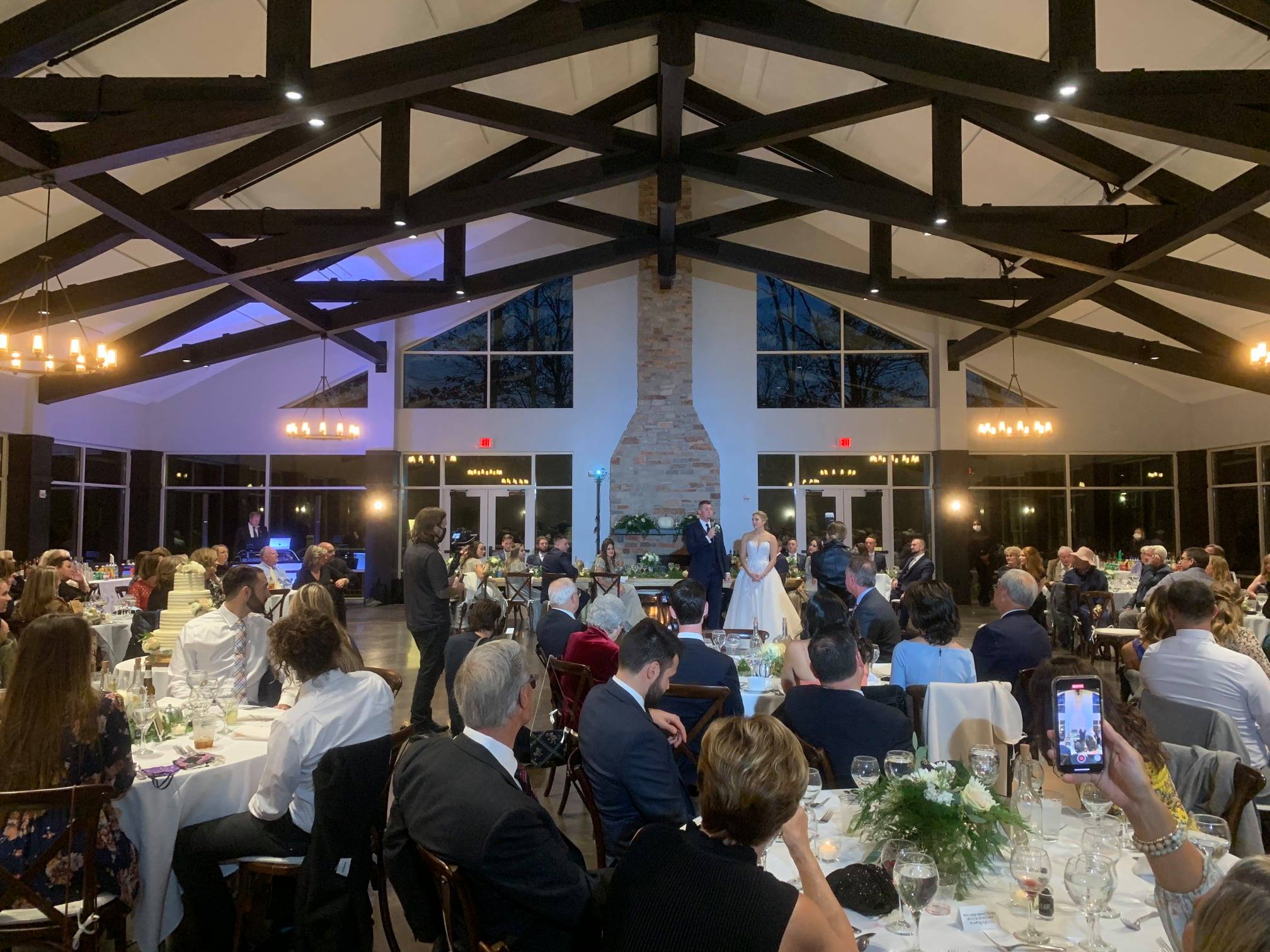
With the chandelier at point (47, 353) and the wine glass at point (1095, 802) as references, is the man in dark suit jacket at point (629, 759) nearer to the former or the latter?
the wine glass at point (1095, 802)

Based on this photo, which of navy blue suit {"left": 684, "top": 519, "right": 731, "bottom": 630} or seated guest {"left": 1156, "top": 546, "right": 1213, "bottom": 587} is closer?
seated guest {"left": 1156, "top": 546, "right": 1213, "bottom": 587}

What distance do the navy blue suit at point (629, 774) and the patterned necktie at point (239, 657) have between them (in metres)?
2.34

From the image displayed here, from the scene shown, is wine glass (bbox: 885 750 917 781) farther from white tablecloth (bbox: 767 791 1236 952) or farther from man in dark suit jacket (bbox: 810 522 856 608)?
man in dark suit jacket (bbox: 810 522 856 608)

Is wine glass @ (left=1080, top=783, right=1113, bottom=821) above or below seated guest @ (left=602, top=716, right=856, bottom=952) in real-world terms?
below

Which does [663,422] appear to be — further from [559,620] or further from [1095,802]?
[1095,802]

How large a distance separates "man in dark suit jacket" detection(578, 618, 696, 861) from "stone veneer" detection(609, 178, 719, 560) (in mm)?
12411

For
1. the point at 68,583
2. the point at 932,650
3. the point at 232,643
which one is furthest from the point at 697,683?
the point at 68,583

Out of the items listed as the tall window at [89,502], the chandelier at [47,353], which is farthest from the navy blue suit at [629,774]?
the tall window at [89,502]

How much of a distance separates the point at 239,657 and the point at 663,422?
11.6 metres

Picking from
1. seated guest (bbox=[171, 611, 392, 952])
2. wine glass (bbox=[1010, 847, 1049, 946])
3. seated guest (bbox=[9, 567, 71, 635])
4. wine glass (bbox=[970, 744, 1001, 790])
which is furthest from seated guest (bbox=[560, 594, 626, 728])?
seated guest (bbox=[9, 567, 71, 635])

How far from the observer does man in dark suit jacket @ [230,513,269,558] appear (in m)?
15.2

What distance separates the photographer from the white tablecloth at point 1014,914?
184 cm

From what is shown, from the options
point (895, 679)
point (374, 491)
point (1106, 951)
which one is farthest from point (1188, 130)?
point (374, 491)

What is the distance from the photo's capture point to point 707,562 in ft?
33.1
